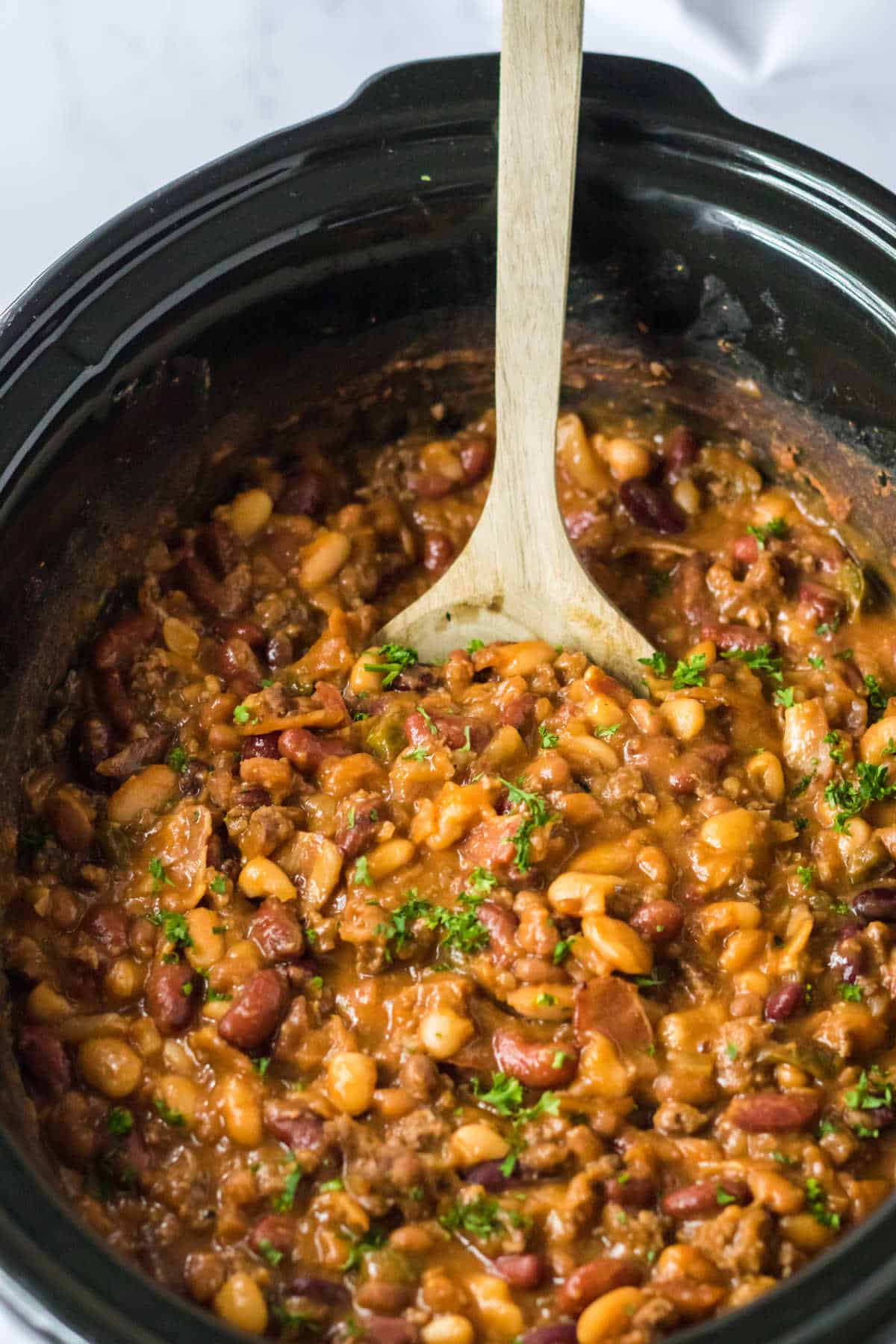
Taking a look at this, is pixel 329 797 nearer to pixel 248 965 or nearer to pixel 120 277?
pixel 248 965

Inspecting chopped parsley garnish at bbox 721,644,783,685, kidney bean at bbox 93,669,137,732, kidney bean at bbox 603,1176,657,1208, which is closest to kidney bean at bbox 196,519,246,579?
kidney bean at bbox 93,669,137,732

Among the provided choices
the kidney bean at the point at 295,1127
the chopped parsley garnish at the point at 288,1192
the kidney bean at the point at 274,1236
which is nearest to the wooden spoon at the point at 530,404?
the kidney bean at the point at 295,1127

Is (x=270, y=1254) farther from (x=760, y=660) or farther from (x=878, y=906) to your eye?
(x=760, y=660)

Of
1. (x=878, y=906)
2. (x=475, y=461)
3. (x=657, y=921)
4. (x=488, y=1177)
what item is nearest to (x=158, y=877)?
(x=488, y=1177)

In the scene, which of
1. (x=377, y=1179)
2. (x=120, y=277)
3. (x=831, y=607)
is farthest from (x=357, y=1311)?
(x=120, y=277)

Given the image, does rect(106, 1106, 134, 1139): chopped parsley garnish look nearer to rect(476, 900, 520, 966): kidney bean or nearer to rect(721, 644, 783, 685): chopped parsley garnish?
rect(476, 900, 520, 966): kidney bean

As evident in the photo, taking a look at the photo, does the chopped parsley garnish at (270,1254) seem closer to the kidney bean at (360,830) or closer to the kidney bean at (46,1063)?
the kidney bean at (46,1063)
